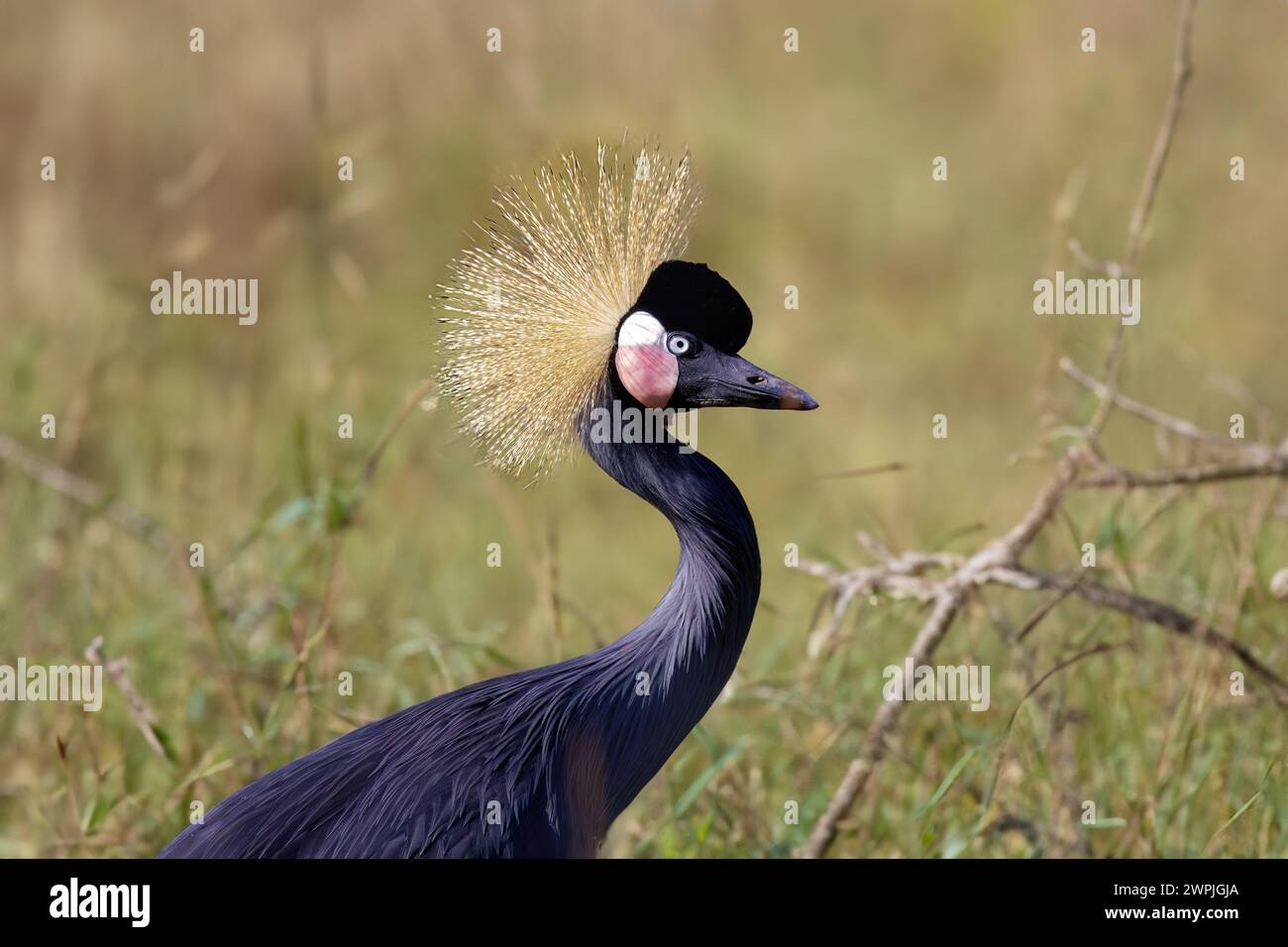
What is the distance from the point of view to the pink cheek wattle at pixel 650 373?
2.37 meters

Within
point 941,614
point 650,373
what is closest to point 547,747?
point 650,373

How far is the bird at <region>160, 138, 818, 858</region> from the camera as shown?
89.0 inches

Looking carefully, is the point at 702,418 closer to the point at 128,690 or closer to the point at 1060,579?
the point at 1060,579

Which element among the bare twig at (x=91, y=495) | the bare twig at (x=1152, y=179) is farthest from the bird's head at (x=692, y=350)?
the bare twig at (x=91, y=495)

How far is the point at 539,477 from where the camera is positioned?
2441 millimetres

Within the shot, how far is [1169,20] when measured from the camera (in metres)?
7.29

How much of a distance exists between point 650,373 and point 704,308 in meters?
0.12

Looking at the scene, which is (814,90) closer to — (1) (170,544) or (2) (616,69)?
(2) (616,69)

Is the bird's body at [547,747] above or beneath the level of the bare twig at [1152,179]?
beneath

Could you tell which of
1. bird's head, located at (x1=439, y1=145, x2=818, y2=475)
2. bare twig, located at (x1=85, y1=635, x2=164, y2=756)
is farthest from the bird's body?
bare twig, located at (x1=85, y1=635, x2=164, y2=756)

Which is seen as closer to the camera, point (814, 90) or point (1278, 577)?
point (1278, 577)

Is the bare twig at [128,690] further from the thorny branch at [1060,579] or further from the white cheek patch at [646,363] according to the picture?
the thorny branch at [1060,579]
